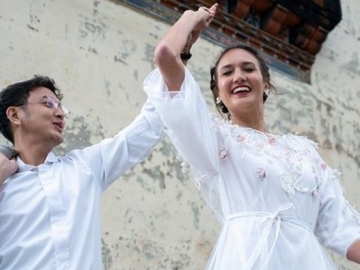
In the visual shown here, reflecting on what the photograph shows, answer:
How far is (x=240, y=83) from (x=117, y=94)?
161 cm

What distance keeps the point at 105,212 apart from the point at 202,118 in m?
1.52

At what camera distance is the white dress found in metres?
1.80

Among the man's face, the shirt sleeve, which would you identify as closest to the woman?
the shirt sleeve

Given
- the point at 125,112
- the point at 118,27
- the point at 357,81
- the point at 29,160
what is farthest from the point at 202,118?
the point at 357,81

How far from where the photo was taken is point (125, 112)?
354cm

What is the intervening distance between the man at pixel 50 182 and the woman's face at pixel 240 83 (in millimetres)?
220

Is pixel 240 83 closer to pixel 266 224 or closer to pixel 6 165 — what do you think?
pixel 266 224

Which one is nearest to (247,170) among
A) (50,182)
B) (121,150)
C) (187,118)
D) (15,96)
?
(187,118)

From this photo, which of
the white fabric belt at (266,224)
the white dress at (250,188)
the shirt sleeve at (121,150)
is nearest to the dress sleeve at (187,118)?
→ the white dress at (250,188)

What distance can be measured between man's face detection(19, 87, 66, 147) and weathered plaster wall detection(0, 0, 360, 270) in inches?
40.9

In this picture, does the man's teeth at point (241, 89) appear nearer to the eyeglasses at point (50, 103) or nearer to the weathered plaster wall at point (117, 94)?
the eyeglasses at point (50, 103)

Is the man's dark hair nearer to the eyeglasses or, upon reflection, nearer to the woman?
the eyeglasses

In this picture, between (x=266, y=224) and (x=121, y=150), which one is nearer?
(x=266, y=224)

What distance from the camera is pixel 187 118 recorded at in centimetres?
177
